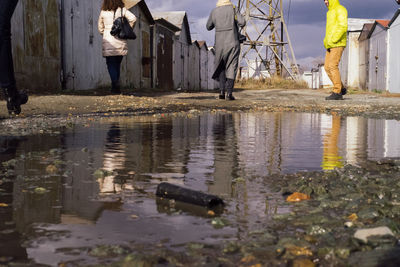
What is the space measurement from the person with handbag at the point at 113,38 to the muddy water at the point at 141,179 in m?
5.27

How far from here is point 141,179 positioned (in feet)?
7.45

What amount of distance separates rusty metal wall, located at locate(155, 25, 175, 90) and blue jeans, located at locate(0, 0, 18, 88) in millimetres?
15066

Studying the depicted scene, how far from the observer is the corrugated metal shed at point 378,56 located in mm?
21047

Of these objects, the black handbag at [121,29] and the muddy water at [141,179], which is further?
the black handbag at [121,29]

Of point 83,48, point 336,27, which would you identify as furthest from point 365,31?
point 83,48

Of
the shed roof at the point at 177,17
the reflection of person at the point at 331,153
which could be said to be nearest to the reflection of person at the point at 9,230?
the reflection of person at the point at 331,153

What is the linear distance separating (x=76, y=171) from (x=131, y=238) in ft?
3.78

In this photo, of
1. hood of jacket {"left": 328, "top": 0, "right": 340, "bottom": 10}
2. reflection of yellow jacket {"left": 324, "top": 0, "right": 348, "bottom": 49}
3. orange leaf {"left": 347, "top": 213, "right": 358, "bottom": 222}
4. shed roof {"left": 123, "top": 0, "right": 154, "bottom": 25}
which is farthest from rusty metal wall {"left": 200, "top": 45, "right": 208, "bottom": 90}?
orange leaf {"left": 347, "top": 213, "right": 358, "bottom": 222}

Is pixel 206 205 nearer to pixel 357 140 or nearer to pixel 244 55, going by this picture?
pixel 357 140

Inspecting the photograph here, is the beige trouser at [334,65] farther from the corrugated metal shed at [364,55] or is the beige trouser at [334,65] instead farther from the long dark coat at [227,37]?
the corrugated metal shed at [364,55]

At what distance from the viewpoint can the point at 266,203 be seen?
71.3 inches

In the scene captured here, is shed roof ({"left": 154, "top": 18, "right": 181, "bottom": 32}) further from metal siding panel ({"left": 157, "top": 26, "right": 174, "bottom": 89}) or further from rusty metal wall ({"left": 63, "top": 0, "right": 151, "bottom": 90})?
rusty metal wall ({"left": 63, "top": 0, "right": 151, "bottom": 90})

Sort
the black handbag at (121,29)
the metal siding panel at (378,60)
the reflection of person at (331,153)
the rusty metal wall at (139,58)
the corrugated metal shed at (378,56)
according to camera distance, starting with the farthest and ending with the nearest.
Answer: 1. the metal siding panel at (378,60)
2. the corrugated metal shed at (378,56)
3. the rusty metal wall at (139,58)
4. the black handbag at (121,29)
5. the reflection of person at (331,153)

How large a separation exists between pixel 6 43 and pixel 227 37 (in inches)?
234
